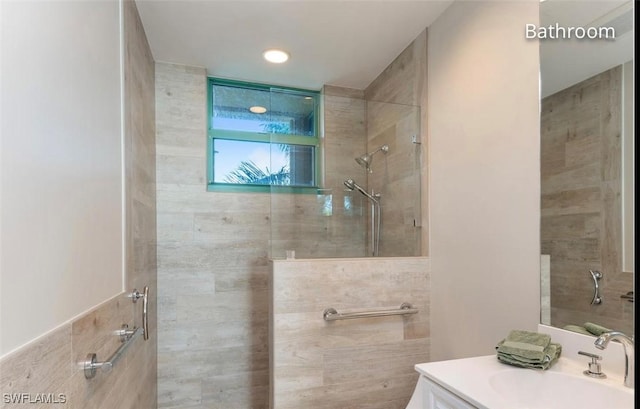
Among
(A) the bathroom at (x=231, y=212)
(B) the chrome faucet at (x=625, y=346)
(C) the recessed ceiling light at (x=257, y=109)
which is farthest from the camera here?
(C) the recessed ceiling light at (x=257, y=109)

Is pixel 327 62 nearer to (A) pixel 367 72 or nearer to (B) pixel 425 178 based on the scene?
(A) pixel 367 72

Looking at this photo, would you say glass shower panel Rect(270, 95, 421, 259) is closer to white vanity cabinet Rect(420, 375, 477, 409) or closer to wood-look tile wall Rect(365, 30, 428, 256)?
wood-look tile wall Rect(365, 30, 428, 256)

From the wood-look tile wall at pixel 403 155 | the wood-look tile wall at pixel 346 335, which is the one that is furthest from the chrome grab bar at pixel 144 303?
the wood-look tile wall at pixel 403 155

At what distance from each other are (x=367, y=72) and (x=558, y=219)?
6.55 ft

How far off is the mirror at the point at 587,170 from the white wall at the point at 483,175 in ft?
0.21

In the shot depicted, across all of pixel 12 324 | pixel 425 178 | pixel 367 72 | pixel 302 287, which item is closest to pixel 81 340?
pixel 12 324

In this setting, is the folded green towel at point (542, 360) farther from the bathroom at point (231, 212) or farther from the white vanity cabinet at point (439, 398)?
the white vanity cabinet at point (439, 398)

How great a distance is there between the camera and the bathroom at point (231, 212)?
0.93 meters

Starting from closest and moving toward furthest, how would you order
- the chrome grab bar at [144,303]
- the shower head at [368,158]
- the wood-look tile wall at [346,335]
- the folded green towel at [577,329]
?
the folded green towel at [577,329] → the chrome grab bar at [144,303] → the wood-look tile wall at [346,335] → the shower head at [368,158]

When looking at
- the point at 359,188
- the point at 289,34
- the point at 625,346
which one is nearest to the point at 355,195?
the point at 359,188

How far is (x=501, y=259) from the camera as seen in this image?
172 cm

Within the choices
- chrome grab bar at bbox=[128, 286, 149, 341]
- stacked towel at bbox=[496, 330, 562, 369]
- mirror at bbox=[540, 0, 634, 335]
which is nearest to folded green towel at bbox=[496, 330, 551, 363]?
stacked towel at bbox=[496, 330, 562, 369]

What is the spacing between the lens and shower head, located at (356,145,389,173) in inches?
106

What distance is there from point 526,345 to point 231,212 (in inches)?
87.4
